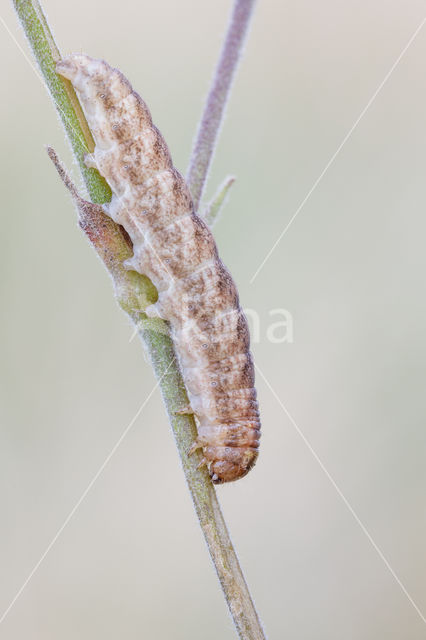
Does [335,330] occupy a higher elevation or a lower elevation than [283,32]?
lower

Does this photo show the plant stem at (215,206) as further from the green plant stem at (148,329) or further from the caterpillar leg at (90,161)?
the caterpillar leg at (90,161)

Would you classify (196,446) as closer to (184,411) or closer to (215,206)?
(184,411)

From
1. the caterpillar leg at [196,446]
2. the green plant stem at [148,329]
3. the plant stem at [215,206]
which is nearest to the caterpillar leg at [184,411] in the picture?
the green plant stem at [148,329]

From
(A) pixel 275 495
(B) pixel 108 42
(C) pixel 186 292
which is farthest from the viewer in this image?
(B) pixel 108 42

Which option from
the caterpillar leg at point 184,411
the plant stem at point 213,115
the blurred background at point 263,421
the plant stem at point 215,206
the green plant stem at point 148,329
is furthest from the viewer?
the blurred background at point 263,421

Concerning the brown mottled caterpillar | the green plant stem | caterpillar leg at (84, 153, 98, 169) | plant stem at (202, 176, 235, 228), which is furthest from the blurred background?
caterpillar leg at (84, 153, 98, 169)

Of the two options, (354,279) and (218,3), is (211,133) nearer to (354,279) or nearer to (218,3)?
(354,279)

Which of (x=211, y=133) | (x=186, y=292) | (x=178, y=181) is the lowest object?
(x=186, y=292)

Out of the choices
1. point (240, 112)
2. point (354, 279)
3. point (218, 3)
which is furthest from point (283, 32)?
point (354, 279)
